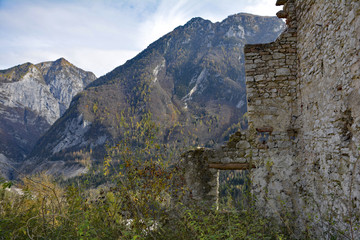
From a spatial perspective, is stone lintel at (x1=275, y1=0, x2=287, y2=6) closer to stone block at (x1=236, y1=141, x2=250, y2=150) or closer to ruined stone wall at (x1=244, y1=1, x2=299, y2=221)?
ruined stone wall at (x1=244, y1=1, x2=299, y2=221)

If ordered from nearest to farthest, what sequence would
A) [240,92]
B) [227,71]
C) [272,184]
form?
1. [272,184]
2. [240,92]
3. [227,71]

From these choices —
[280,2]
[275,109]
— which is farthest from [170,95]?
[275,109]

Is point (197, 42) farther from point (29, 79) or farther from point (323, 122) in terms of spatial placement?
point (323, 122)

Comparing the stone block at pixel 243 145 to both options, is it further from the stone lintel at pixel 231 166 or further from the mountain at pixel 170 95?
the mountain at pixel 170 95

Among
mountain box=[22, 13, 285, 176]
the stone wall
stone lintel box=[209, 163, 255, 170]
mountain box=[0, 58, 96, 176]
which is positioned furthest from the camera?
mountain box=[0, 58, 96, 176]

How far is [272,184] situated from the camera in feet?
14.6

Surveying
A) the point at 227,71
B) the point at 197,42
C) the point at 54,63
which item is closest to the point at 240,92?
the point at 227,71

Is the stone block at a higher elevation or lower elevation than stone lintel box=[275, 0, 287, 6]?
lower

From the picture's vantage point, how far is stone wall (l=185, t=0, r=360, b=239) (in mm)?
2932

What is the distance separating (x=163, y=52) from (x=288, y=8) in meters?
139

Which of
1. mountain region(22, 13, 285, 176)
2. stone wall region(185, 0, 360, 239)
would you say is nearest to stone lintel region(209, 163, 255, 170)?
stone wall region(185, 0, 360, 239)

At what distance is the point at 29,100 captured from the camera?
504 feet

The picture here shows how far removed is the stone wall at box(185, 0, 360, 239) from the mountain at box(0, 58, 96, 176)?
13349 centimetres

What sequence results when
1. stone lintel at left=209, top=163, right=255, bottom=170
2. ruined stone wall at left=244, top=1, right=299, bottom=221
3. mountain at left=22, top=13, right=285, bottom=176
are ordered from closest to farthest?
ruined stone wall at left=244, top=1, right=299, bottom=221
stone lintel at left=209, top=163, right=255, bottom=170
mountain at left=22, top=13, right=285, bottom=176
